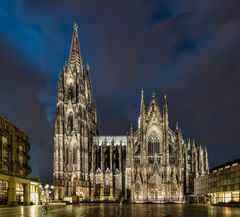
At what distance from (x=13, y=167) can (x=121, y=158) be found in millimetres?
65348

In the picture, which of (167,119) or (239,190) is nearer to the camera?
(239,190)

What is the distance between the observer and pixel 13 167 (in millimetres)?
73812

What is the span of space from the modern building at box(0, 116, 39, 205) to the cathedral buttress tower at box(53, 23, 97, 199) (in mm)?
39918

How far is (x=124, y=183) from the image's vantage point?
436 feet

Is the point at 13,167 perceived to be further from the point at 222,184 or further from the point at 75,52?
the point at 75,52

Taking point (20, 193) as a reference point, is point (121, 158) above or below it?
above

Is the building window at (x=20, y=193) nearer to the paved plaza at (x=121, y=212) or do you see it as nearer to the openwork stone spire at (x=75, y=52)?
the paved plaza at (x=121, y=212)

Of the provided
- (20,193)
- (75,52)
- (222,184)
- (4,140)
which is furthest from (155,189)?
(4,140)

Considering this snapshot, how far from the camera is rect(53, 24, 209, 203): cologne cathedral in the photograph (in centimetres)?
12094

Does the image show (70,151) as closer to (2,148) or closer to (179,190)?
(179,190)

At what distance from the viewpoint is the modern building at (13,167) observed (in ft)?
224

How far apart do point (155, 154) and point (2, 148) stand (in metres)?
63.5

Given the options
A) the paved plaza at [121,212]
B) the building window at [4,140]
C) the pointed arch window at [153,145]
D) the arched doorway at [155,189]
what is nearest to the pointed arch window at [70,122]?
the pointed arch window at [153,145]

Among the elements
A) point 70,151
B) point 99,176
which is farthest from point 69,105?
point 99,176
